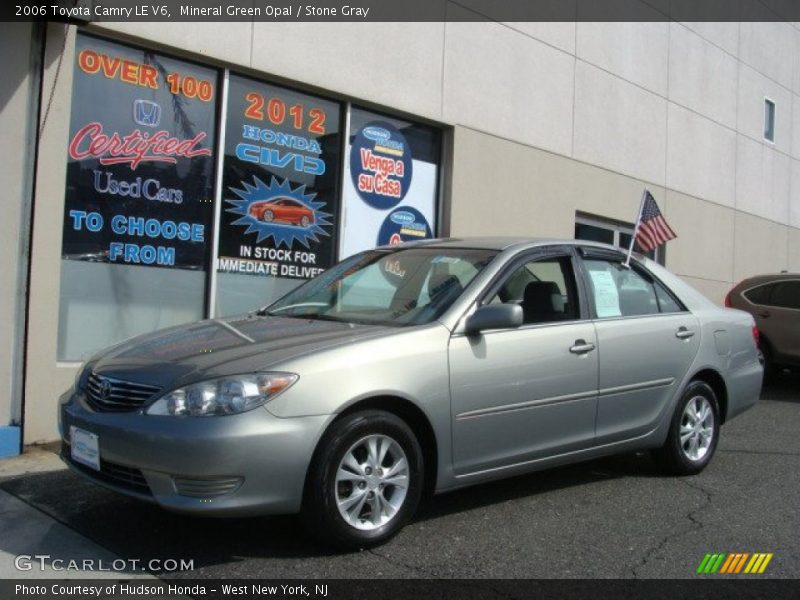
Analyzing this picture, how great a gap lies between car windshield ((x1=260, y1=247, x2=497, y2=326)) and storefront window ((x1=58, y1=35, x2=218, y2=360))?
2282 millimetres

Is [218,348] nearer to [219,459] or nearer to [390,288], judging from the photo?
[219,459]

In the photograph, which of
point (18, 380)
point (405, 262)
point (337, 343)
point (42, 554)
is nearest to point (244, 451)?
point (337, 343)

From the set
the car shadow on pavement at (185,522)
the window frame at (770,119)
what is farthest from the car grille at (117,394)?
the window frame at (770,119)

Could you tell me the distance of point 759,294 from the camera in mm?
11039

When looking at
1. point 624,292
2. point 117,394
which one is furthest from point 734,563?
point 117,394

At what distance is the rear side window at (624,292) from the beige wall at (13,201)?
421cm

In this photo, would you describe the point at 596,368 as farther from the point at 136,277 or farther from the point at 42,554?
the point at 136,277

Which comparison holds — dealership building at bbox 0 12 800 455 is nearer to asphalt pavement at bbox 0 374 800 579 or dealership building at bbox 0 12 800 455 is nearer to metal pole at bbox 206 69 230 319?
metal pole at bbox 206 69 230 319

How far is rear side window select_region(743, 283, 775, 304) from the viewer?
1096cm

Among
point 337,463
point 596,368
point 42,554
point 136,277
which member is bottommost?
point 42,554

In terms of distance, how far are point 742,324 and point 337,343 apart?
377 centimetres

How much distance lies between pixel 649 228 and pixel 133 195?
4369mm

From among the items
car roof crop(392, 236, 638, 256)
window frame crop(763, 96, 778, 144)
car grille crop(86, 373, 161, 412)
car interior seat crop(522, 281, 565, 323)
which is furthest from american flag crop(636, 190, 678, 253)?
window frame crop(763, 96, 778, 144)

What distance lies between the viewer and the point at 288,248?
8281 mm
